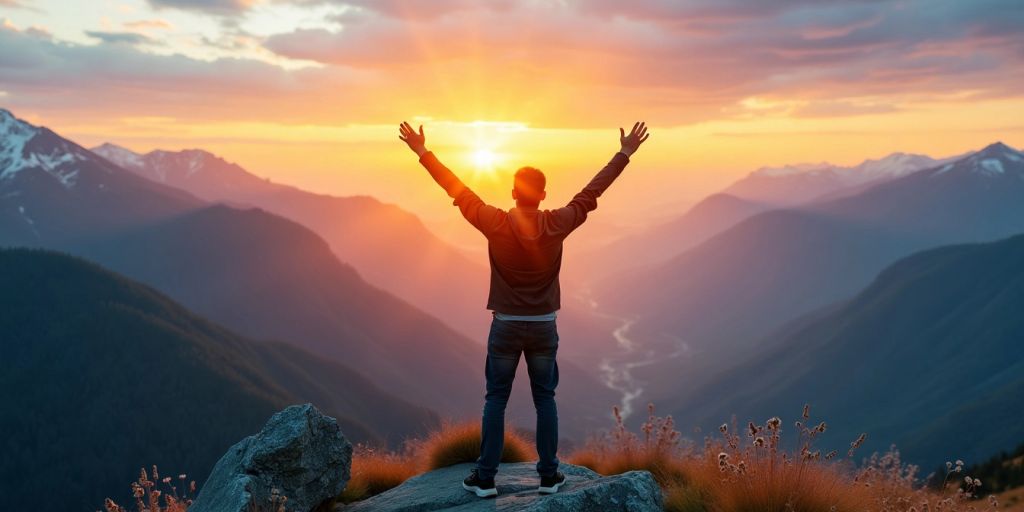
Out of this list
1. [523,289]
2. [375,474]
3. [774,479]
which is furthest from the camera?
[375,474]

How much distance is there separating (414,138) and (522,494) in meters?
4.63

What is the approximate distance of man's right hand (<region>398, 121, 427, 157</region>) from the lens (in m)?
9.17

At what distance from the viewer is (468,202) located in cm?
873

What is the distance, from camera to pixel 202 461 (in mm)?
173250

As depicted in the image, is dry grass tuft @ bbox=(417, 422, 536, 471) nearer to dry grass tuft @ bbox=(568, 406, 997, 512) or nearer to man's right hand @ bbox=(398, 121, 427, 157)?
dry grass tuft @ bbox=(568, 406, 997, 512)

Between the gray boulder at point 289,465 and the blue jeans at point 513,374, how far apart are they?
2184mm

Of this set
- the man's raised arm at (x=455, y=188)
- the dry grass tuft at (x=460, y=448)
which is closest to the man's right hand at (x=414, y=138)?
the man's raised arm at (x=455, y=188)

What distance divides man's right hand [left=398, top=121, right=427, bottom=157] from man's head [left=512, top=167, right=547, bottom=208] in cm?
131

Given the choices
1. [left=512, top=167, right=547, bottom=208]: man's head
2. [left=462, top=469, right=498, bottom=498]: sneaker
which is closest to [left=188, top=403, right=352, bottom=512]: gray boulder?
[left=462, top=469, right=498, bottom=498]: sneaker

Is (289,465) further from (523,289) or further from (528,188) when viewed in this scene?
(528,188)

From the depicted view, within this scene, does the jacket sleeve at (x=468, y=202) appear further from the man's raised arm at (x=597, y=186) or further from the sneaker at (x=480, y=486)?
the sneaker at (x=480, y=486)

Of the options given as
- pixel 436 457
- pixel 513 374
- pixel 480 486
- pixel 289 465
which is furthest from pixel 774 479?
pixel 289 465

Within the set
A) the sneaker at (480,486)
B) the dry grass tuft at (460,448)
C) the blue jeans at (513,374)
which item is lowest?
the dry grass tuft at (460,448)

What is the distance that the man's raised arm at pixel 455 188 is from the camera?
856 cm
